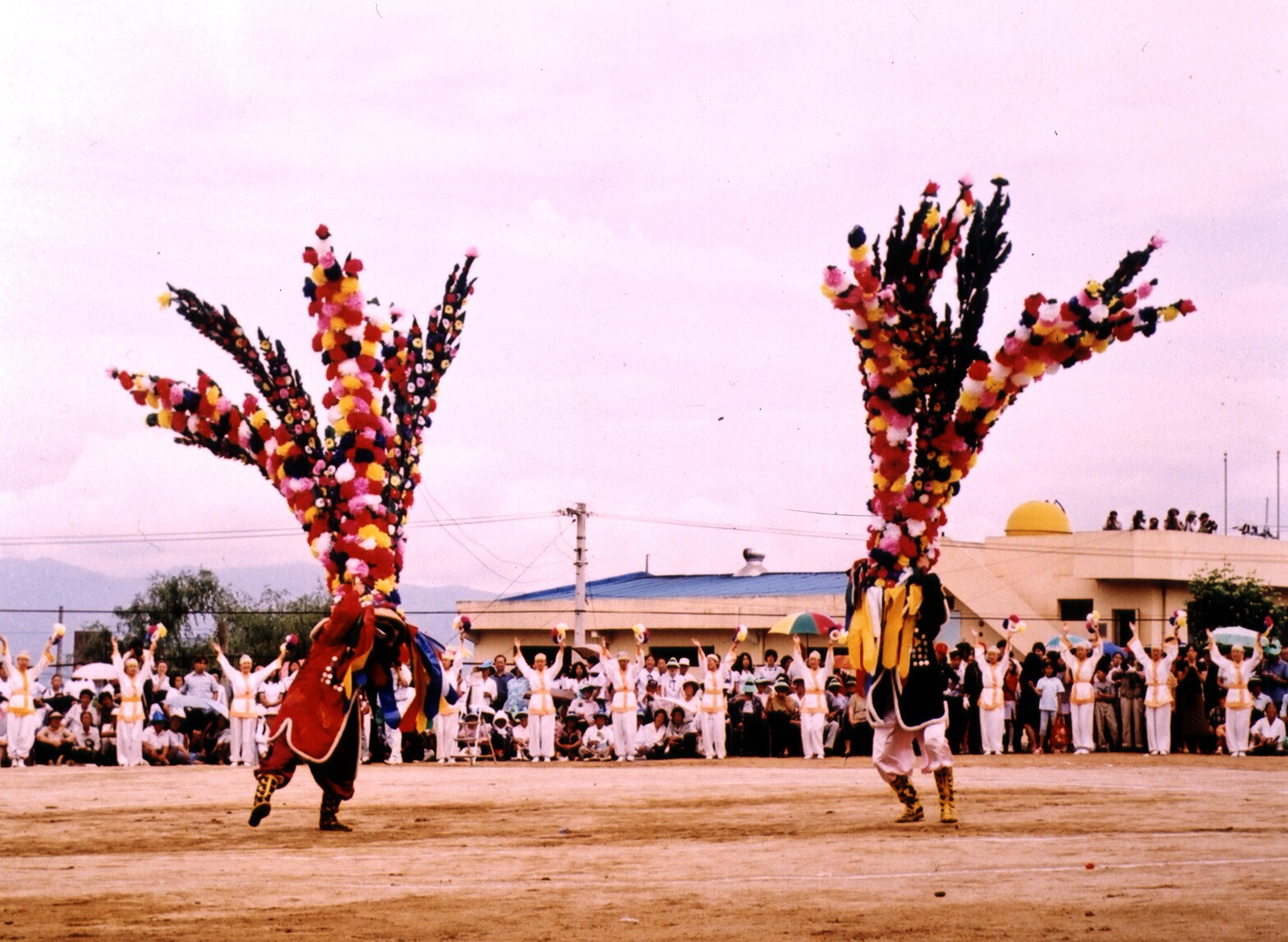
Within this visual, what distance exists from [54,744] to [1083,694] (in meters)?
14.4

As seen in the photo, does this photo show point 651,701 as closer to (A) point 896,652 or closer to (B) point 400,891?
(A) point 896,652

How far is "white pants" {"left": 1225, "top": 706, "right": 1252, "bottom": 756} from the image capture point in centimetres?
2248

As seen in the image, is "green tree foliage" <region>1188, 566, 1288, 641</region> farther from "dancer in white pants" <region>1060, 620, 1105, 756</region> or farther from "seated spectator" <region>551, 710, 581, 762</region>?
"seated spectator" <region>551, 710, 581, 762</region>

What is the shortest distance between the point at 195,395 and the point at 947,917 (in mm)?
8060

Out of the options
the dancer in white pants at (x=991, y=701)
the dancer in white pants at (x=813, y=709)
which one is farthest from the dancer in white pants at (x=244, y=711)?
the dancer in white pants at (x=991, y=701)

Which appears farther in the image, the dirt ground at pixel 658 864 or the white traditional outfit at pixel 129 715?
the white traditional outfit at pixel 129 715

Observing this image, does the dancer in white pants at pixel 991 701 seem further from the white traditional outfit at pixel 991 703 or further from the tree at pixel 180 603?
Result: the tree at pixel 180 603

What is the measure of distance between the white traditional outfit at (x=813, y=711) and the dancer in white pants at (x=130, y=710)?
9094 millimetres

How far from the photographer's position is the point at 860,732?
2400cm

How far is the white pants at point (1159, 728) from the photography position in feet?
75.5

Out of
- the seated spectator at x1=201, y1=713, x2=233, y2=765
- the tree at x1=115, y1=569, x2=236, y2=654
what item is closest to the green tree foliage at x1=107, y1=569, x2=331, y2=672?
the tree at x1=115, y1=569, x2=236, y2=654

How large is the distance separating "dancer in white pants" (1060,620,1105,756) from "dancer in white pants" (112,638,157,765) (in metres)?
12.9

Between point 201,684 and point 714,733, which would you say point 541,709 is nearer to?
point 714,733

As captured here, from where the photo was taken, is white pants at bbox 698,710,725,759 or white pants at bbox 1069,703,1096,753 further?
white pants at bbox 698,710,725,759
